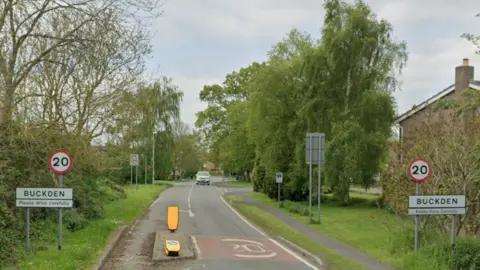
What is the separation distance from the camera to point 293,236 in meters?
18.7

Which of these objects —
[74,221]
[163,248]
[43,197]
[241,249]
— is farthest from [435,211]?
[74,221]

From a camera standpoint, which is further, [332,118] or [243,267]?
[332,118]

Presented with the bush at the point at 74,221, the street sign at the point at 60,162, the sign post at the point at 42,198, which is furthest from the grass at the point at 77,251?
the street sign at the point at 60,162

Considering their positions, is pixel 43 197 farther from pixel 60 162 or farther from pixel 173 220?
pixel 173 220

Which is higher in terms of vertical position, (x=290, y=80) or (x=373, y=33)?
(x=373, y=33)

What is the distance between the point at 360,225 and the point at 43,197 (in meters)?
14.0

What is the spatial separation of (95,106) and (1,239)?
909 centimetres

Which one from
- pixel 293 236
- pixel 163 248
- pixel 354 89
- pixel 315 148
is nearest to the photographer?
pixel 163 248

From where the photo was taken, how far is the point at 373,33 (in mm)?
32188

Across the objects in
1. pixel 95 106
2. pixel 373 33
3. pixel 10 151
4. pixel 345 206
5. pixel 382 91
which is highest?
pixel 373 33

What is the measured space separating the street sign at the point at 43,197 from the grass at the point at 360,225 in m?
7.91

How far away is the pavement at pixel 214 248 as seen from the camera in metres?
12.9

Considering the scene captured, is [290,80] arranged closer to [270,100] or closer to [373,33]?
[270,100]

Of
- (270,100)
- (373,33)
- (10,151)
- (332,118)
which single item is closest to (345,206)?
(332,118)
